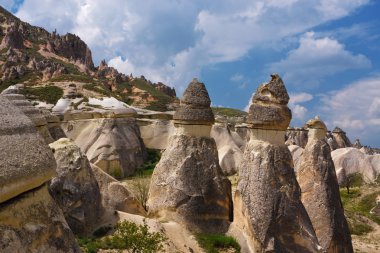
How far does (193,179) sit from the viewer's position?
39.3 feet

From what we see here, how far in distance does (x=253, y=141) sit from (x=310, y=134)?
3.98 metres

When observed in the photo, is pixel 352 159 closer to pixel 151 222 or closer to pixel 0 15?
pixel 151 222

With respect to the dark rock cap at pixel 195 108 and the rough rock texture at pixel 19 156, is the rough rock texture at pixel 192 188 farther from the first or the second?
the rough rock texture at pixel 19 156

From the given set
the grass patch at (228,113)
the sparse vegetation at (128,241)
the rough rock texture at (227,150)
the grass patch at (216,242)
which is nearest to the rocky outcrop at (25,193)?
the sparse vegetation at (128,241)

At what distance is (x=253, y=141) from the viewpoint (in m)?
11.6

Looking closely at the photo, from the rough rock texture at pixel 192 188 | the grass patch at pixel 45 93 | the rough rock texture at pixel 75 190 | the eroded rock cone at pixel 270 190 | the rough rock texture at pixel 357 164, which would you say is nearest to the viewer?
the rough rock texture at pixel 75 190

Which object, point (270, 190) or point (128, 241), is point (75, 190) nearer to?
point (128, 241)

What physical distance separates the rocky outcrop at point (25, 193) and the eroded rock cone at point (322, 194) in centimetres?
994

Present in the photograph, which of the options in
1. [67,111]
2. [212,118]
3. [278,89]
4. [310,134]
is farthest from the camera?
[67,111]

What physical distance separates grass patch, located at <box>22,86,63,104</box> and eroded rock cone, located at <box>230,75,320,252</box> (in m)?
28.0

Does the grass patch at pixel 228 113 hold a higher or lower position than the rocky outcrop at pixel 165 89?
lower

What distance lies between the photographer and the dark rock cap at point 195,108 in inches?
492

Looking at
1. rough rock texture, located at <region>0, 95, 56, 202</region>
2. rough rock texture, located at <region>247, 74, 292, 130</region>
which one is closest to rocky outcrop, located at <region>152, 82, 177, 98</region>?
rough rock texture, located at <region>247, 74, 292, 130</region>

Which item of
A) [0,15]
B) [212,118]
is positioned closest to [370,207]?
[212,118]
